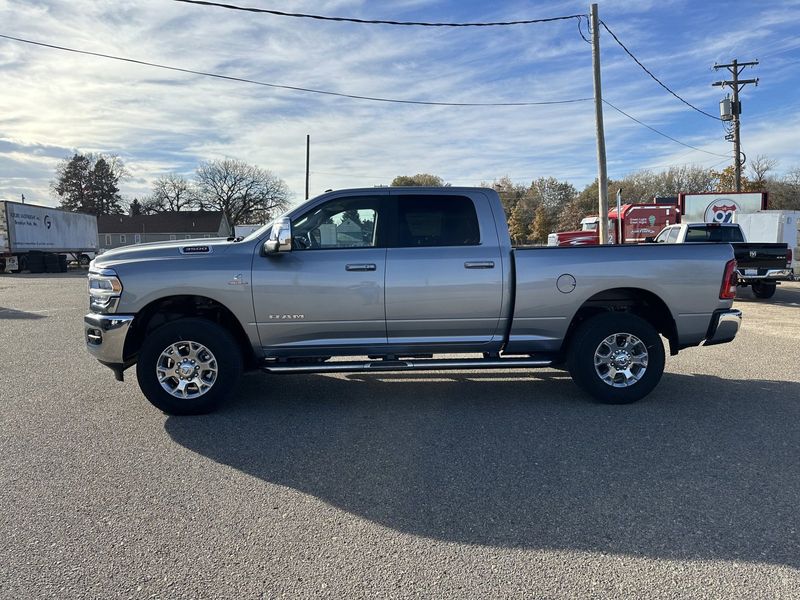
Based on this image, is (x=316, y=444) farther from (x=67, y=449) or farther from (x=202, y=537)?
(x=67, y=449)

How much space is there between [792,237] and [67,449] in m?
20.0

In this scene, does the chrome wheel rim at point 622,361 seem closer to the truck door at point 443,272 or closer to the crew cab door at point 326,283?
the truck door at point 443,272

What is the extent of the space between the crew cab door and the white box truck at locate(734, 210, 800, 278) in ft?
53.8

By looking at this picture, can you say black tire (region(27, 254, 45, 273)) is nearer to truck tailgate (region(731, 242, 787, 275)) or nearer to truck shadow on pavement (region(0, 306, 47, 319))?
truck shadow on pavement (region(0, 306, 47, 319))

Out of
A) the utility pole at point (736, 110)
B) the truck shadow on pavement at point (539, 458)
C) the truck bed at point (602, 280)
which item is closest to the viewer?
the truck shadow on pavement at point (539, 458)

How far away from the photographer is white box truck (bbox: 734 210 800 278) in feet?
55.5

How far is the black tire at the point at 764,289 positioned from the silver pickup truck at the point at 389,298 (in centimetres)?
1076

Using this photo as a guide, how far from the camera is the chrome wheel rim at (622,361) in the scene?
536 cm

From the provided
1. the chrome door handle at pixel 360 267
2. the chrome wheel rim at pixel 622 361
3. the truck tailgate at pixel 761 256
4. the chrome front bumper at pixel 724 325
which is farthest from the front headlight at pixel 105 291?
the truck tailgate at pixel 761 256

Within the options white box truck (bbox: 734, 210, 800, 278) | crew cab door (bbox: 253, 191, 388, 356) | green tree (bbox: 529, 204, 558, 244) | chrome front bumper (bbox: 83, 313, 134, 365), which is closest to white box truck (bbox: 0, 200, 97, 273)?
chrome front bumper (bbox: 83, 313, 134, 365)

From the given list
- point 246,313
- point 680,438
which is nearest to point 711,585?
point 680,438

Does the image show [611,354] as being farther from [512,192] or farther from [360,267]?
[512,192]

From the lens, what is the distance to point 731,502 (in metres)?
3.39

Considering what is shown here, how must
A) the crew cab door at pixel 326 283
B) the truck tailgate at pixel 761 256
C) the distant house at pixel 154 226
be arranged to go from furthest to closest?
the distant house at pixel 154 226, the truck tailgate at pixel 761 256, the crew cab door at pixel 326 283
